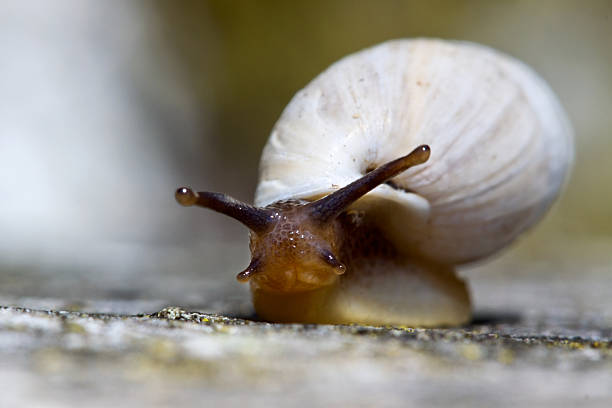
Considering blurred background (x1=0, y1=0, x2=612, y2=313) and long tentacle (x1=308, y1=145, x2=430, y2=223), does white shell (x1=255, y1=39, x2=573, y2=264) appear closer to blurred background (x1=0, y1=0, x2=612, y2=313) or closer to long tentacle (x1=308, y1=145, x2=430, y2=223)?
long tentacle (x1=308, y1=145, x2=430, y2=223)

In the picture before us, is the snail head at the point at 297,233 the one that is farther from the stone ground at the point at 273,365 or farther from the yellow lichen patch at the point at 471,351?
the yellow lichen patch at the point at 471,351

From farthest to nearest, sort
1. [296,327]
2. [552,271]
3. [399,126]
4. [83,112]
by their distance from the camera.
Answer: [83,112], [552,271], [399,126], [296,327]

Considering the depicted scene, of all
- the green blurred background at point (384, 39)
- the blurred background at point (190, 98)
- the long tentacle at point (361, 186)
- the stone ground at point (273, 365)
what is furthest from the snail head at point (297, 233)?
the green blurred background at point (384, 39)

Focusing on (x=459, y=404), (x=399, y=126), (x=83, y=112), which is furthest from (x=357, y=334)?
(x=83, y=112)

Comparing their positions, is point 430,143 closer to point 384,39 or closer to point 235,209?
point 235,209

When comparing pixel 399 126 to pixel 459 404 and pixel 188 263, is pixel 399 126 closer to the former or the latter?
pixel 459 404

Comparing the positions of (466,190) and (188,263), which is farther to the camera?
(188,263)
